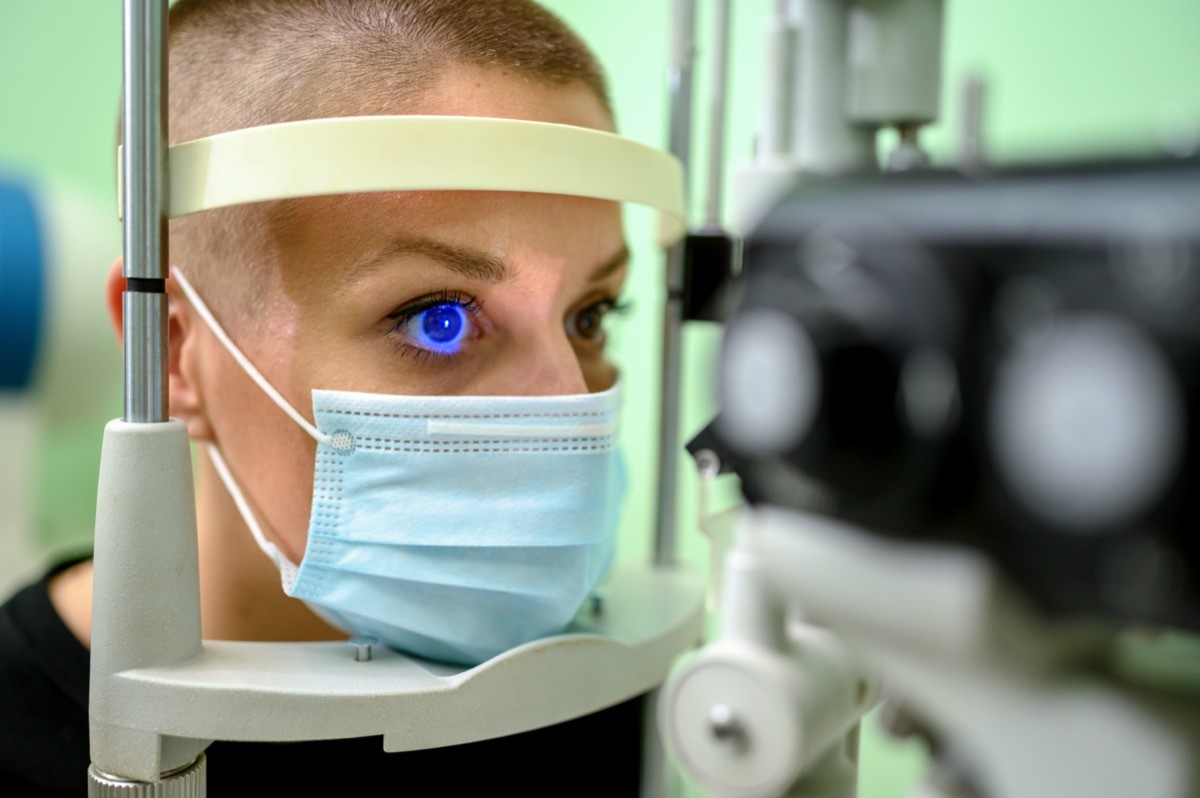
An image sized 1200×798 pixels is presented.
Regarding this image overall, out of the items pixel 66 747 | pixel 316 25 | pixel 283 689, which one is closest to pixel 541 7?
pixel 316 25

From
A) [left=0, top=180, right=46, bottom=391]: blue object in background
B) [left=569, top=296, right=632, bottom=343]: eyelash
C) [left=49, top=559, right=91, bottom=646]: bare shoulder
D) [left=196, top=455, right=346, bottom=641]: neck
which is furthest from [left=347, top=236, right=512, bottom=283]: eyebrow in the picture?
[left=0, top=180, right=46, bottom=391]: blue object in background

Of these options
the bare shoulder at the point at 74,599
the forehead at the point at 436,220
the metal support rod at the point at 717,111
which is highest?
the metal support rod at the point at 717,111

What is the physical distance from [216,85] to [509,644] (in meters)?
0.47

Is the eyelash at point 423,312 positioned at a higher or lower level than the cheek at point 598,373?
higher

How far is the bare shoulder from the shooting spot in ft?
2.73

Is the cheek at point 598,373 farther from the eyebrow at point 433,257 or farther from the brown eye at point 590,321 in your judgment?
the eyebrow at point 433,257

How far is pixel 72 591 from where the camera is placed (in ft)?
2.83

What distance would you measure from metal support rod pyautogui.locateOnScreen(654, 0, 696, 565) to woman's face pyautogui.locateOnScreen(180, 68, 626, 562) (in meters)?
0.14

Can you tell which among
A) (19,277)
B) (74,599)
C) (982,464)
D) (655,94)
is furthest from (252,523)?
(655,94)

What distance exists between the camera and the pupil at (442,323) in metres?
0.74

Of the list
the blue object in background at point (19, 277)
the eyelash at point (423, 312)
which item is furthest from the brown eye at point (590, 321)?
the blue object in background at point (19, 277)

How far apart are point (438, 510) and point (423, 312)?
0.15 meters

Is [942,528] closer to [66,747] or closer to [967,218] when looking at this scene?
[967,218]

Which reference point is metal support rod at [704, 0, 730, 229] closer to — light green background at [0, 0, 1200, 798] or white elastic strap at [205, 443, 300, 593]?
light green background at [0, 0, 1200, 798]
